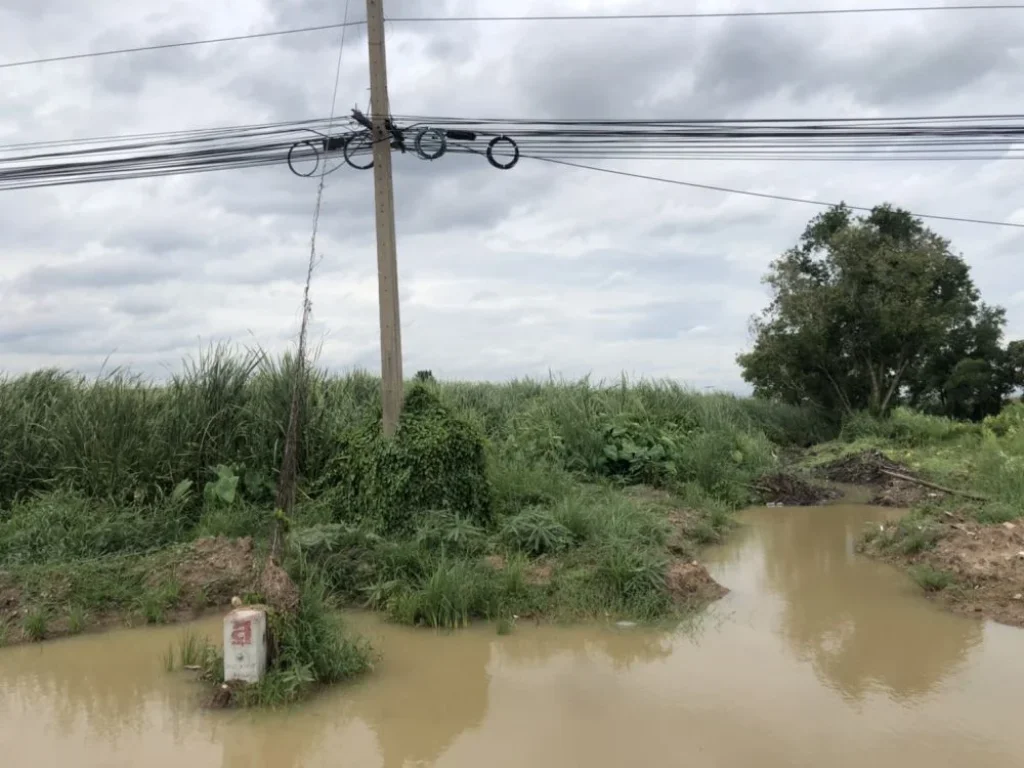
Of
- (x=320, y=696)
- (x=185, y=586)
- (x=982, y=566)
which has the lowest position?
(x=320, y=696)

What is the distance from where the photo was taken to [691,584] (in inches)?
279

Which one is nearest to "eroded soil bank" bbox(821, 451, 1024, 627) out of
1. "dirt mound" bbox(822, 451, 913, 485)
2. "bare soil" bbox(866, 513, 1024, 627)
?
"bare soil" bbox(866, 513, 1024, 627)

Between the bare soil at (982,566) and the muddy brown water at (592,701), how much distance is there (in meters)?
0.30

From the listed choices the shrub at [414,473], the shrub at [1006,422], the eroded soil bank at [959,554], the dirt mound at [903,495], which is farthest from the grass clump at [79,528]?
the shrub at [1006,422]

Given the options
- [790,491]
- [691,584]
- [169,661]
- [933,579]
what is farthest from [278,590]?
[790,491]

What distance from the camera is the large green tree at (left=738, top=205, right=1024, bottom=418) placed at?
19.9 m

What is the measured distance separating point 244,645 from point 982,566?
6428 mm

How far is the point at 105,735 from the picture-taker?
451 cm

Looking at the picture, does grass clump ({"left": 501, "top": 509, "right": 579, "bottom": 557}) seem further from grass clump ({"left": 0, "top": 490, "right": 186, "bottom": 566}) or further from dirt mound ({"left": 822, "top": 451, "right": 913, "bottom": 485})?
dirt mound ({"left": 822, "top": 451, "right": 913, "bottom": 485})

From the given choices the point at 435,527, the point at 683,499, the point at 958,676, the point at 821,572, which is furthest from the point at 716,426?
the point at 958,676

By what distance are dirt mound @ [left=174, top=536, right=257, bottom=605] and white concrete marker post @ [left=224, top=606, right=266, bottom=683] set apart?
1904mm

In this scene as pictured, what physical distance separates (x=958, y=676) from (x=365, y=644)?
4.08 metres

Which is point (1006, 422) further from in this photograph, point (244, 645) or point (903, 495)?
point (244, 645)

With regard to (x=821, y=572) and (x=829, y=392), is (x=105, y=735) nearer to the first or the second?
(x=821, y=572)
